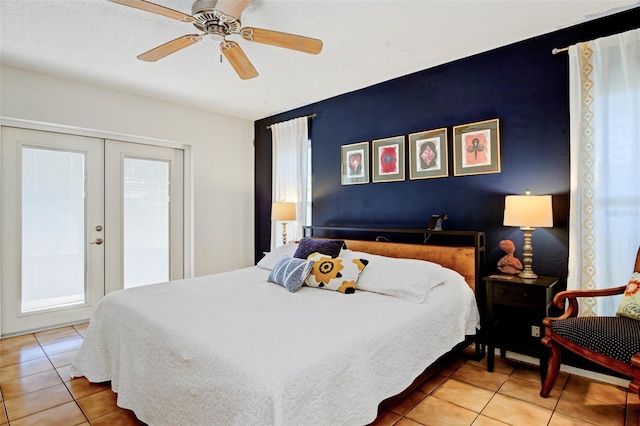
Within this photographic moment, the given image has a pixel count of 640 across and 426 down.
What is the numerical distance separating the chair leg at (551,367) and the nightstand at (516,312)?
0.21m

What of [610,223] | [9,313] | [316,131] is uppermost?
[316,131]

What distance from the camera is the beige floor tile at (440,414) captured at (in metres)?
2.00

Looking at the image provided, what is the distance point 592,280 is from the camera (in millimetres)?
2404

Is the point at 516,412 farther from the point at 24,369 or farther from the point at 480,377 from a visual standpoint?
the point at 24,369

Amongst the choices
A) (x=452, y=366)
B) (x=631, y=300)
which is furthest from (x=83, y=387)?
(x=631, y=300)

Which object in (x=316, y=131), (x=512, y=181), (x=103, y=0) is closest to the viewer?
(x=103, y=0)

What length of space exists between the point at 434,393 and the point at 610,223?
1649 millimetres

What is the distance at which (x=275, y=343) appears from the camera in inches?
62.1

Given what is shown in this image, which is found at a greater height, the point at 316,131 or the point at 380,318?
the point at 316,131

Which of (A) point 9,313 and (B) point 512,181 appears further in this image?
(A) point 9,313

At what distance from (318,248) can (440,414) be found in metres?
1.60

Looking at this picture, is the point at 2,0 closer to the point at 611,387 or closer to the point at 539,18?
the point at 539,18

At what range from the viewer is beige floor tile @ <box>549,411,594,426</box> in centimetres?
195

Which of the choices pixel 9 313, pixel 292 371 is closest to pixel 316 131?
pixel 292 371
